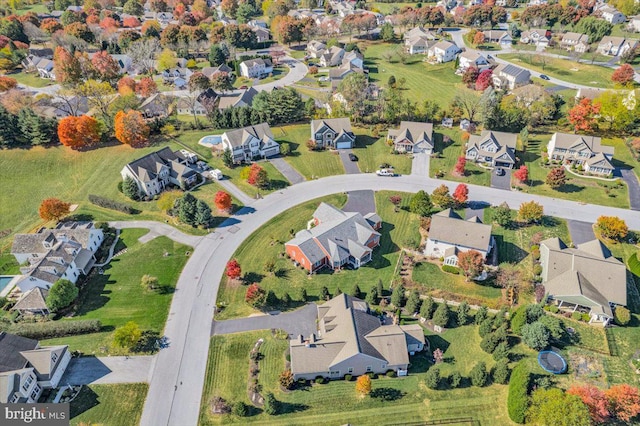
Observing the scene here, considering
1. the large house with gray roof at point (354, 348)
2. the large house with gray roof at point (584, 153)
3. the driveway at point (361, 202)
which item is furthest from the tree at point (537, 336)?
the large house with gray roof at point (584, 153)

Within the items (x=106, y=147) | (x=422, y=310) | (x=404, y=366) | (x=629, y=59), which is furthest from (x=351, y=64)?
(x=404, y=366)

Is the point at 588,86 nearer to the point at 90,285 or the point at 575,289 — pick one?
the point at 575,289

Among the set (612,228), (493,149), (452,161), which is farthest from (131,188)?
(612,228)

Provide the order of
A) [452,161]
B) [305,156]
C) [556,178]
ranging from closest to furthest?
1. [556,178]
2. [452,161]
3. [305,156]

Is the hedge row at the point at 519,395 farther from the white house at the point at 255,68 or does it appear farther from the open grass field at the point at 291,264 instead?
the white house at the point at 255,68

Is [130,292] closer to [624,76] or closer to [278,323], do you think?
[278,323]

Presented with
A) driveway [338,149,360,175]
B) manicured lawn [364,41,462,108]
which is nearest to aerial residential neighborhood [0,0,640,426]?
driveway [338,149,360,175]
